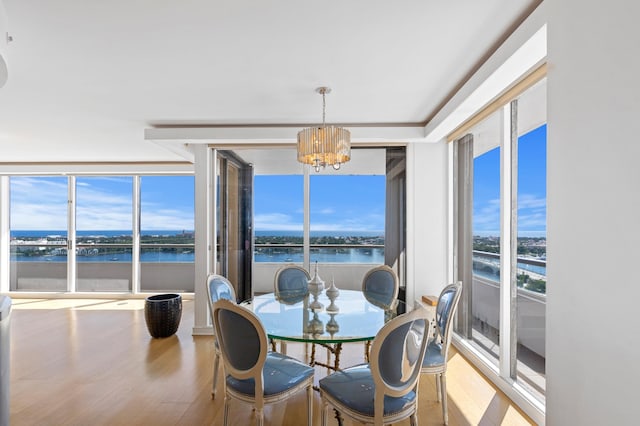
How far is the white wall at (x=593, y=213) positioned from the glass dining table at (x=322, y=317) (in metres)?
1.03

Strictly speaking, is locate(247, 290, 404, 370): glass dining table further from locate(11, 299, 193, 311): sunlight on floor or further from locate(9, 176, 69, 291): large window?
locate(9, 176, 69, 291): large window

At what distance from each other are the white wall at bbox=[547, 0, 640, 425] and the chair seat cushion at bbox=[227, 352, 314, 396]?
1.35 meters

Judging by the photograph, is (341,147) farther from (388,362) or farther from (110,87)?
(110,87)

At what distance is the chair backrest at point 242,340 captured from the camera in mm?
1896

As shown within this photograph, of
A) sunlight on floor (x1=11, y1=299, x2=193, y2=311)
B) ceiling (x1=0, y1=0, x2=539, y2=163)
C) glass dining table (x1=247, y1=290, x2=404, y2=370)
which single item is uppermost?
ceiling (x1=0, y1=0, x2=539, y2=163)

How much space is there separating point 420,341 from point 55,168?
7.35 metres

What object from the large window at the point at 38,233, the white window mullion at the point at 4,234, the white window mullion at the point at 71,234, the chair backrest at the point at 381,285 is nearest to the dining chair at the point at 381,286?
the chair backrest at the point at 381,285

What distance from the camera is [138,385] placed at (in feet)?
9.94

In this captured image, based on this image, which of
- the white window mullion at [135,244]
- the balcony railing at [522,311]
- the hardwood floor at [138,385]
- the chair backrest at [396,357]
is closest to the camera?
the chair backrest at [396,357]

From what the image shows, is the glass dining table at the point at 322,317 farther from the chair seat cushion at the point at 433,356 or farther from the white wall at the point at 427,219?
the white wall at the point at 427,219

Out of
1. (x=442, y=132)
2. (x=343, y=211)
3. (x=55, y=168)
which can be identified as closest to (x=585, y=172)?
(x=442, y=132)

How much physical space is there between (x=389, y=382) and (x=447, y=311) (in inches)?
35.2

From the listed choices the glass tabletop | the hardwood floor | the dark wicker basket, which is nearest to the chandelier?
the glass tabletop

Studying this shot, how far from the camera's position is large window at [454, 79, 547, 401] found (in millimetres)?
2699
